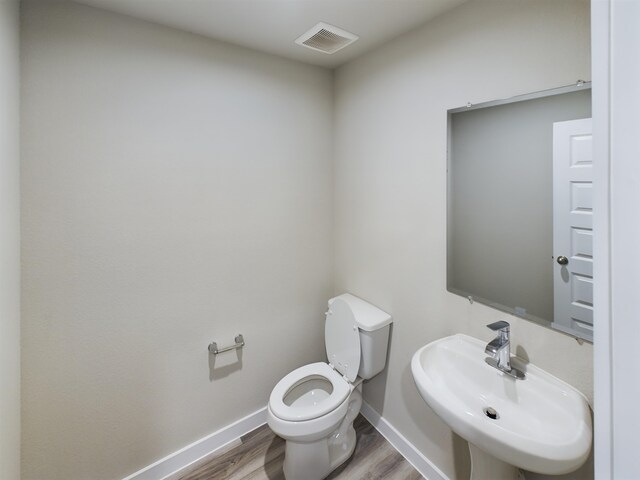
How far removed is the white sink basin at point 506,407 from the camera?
89cm

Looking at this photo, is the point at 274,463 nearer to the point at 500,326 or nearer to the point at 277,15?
the point at 500,326

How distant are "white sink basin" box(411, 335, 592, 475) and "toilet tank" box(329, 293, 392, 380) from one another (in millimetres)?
421

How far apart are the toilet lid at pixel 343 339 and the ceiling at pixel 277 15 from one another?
1561 millimetres

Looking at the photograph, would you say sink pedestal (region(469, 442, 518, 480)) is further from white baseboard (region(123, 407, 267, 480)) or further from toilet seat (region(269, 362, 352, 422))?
white baseboard (region(123, 407, 267, 480))

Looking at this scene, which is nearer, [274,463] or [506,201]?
[506,201]

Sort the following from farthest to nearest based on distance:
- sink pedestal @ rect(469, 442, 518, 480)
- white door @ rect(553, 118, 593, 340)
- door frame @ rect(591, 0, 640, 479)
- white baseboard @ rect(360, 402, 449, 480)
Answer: white baseboard @ rect(360, 402, 449, 480)
sink pedestal @ rect(469, 442, 518, 480)
white door @ rect(553, 118, 593, 340)
door frame @ rect(591, 0, 640, 479)

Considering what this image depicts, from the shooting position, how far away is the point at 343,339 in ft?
6.30

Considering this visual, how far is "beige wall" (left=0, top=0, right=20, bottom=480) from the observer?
1.06m

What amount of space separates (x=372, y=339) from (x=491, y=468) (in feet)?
2.52

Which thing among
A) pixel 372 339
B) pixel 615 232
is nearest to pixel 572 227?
pixel 615 232

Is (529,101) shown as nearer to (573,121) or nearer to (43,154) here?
(573,121)

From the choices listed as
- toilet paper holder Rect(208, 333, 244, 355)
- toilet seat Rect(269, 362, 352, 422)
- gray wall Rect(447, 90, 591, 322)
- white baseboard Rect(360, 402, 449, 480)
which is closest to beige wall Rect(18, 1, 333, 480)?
toilet paper holder Rect(208, 333, 244, 355)

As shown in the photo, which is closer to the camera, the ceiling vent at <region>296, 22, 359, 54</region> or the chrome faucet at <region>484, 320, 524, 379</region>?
the chrome faucet at <region>484, 320, 524, 379</region>

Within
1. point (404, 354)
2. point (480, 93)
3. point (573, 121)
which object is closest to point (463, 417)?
point (404, 354)
